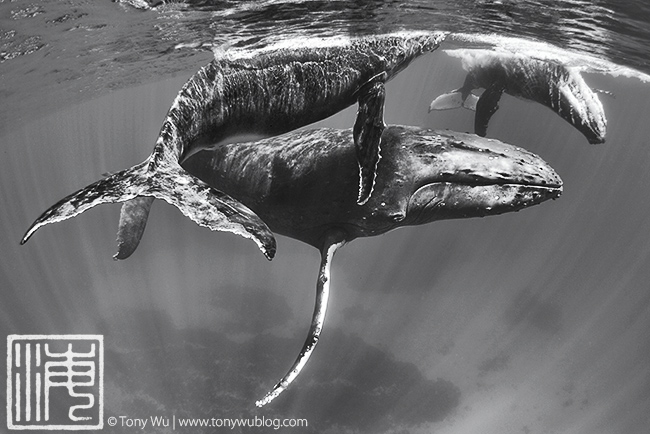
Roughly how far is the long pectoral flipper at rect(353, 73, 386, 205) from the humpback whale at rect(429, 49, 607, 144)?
20.6ft

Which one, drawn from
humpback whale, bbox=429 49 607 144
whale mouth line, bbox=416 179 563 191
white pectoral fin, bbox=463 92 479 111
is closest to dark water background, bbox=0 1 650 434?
humpback whale, bbox=429 49 607 144

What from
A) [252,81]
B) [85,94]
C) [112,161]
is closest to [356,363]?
[252,81]

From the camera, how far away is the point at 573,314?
98.7 ft

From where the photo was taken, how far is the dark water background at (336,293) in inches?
370

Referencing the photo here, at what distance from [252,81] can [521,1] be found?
539 cm

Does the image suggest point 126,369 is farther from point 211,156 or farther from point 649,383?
point 649,383

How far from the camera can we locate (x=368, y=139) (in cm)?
520

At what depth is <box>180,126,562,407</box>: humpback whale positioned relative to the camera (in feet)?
18.1

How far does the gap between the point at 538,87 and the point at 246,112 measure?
8.16m

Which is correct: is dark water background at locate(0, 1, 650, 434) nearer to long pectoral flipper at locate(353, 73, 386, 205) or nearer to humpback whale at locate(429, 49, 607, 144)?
humpback whale at locate(429, 49, 607, 144)

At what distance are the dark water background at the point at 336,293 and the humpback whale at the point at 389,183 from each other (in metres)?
3.70

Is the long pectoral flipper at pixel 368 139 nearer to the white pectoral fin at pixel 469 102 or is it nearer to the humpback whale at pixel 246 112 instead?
the humpback whale at pixel 246 112

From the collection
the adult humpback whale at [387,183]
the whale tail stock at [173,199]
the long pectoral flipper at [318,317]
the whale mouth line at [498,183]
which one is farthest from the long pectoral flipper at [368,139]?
the whale tail stock at [173,199]

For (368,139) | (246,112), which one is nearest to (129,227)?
(246,112)
